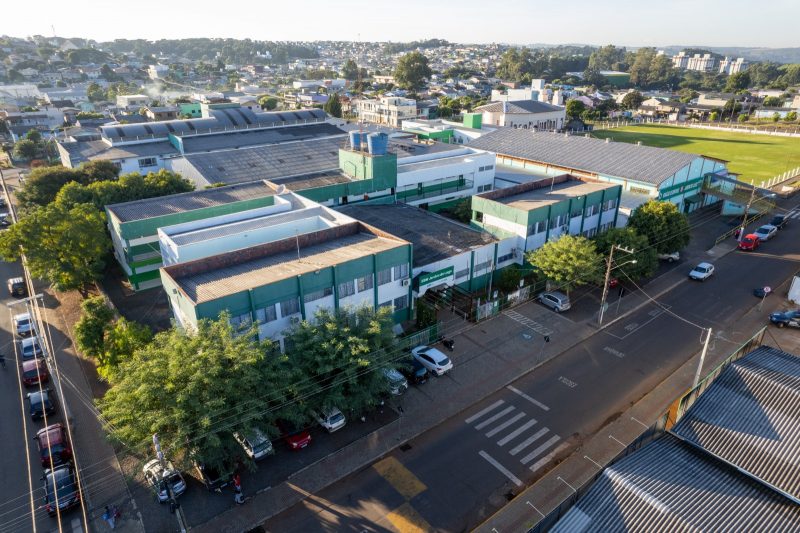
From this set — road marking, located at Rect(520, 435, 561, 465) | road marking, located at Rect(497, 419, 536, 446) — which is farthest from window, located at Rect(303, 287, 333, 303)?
road marking, located at Rect(520, 435, 561, 465)

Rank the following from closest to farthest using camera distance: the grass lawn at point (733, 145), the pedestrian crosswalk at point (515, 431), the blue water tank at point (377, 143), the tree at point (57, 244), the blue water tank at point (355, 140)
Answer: the pedestrian crosswalk at point (515, 431)
the tree at point (57, 244)
the blue water tank at point (377, 143)
the blue water tank at point (355, 140)
the grass lawn at point (733, 145)

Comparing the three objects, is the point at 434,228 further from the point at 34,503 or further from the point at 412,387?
the point at 34,503

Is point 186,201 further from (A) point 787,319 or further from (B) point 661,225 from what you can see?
(A) point 787,319

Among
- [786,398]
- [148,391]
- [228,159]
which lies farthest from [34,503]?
[228,159]

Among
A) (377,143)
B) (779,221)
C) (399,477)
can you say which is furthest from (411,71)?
(399,477)

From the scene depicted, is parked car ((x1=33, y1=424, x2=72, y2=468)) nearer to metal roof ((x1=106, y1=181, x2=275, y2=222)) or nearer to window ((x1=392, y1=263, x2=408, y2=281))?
metal roof ((x1=106, y1=181, x2=275, y2=222))

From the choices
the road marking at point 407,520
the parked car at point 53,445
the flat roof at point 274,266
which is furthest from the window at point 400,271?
the parked car at point 53,445

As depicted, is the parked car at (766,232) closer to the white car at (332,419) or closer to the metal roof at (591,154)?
the metal roof at (591,154)
